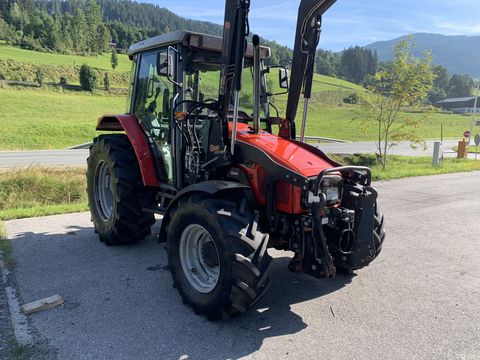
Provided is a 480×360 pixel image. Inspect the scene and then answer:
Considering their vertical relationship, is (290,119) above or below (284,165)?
above

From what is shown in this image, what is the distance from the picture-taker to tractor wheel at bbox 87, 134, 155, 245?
213 inches

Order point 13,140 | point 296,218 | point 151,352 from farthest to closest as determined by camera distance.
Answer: point 13,140 < point 296,218 < point 151,352

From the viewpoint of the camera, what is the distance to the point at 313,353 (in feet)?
10.7

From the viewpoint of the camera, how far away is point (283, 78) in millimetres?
5309

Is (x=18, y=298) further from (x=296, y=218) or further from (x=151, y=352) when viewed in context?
(x=296, y=218)

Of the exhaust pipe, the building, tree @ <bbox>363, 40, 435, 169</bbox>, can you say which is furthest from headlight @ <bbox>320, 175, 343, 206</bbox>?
the building

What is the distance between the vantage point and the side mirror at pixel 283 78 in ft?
17.4

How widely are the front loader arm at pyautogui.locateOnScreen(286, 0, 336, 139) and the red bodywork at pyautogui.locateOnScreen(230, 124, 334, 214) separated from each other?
71cm

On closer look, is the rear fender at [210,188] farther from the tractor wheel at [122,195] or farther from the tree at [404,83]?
→ the tree at [404,83]

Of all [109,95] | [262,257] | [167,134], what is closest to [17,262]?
[167,134]

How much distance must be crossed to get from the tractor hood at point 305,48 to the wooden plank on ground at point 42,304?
3069mm

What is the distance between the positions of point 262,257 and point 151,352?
1109 millimetres

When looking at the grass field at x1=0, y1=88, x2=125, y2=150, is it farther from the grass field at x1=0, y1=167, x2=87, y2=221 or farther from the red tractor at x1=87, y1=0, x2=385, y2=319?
the red tractor at x1=87, y1=0, x2=385, y2=319

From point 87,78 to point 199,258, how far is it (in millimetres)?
50538
